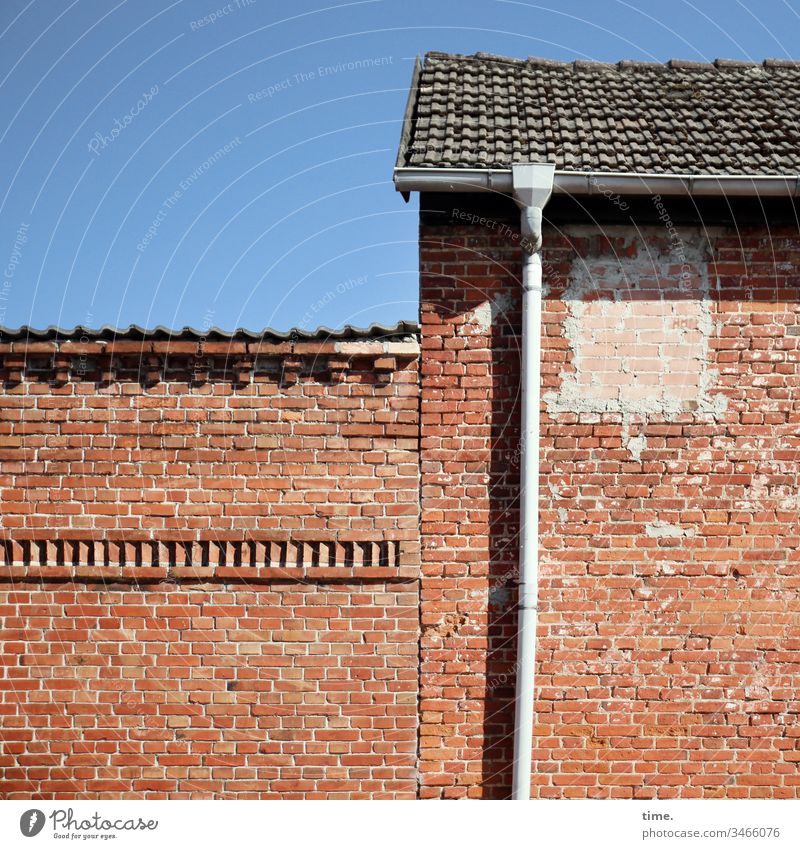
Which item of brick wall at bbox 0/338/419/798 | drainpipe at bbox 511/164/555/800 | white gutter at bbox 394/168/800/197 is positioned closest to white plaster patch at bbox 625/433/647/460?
drainpipe at bbox 511/164/555/800

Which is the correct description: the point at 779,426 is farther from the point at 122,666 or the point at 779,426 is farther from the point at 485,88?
the point at 122,666

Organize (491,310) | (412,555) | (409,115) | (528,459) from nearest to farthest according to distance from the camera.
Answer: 1. (528,459)
2. (412,555)
3. (491,310)
4. (409,115)

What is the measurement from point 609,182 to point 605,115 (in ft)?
3.81

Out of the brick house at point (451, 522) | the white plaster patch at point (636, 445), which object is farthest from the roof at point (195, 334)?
the white plaster patch at point (636, 445)

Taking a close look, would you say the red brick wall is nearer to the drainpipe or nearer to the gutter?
the drainpipe

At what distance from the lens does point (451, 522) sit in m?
5.32

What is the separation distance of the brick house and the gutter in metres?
0.02

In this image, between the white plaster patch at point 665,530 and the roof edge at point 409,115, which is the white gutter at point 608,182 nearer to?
the roof edge at point 409,115

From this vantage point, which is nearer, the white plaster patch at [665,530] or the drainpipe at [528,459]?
the drainpipe at [528,459]

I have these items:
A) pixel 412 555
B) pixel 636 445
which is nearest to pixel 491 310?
pixel 636 445

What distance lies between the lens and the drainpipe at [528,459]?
5098mm

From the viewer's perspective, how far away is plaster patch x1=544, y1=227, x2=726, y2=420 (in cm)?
539

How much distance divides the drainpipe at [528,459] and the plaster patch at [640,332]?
0.29m

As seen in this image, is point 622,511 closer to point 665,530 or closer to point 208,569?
point 665,530
